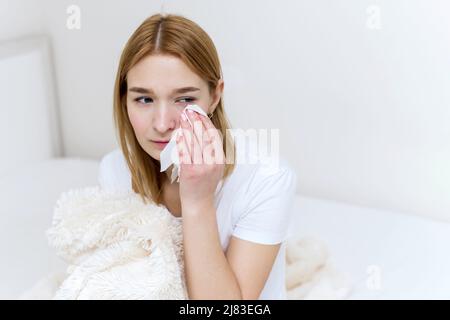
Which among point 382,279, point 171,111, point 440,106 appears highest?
point 171,111

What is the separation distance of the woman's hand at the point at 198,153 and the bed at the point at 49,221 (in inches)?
23.8

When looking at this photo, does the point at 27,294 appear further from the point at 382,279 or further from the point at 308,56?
the point at 308,56

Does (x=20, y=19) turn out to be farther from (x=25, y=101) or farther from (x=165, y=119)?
(x=165, y=119)

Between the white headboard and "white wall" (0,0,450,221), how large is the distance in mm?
72

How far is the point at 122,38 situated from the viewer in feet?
5.01

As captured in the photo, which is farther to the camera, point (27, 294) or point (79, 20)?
point (79, 20)

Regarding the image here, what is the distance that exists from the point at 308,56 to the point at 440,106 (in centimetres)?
34

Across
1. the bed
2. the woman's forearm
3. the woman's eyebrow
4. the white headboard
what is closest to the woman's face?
the woman's eyebrow

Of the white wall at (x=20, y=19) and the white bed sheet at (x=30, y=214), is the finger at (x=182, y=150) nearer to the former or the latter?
the white bed sheet at (x=30, y=214)

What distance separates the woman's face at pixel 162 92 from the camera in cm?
76
